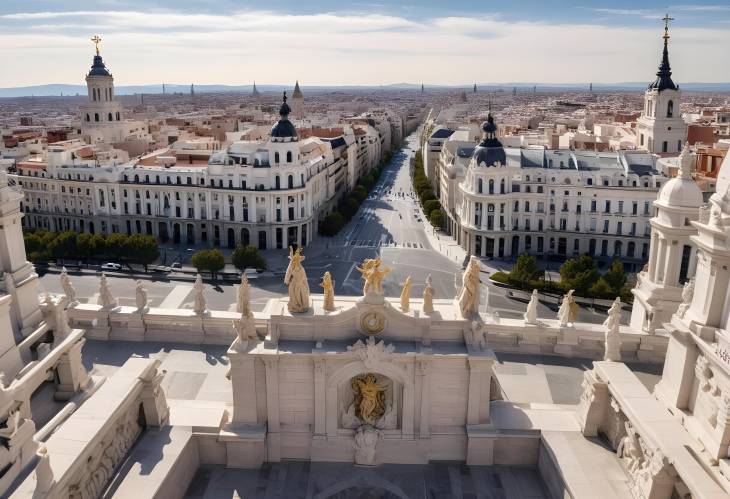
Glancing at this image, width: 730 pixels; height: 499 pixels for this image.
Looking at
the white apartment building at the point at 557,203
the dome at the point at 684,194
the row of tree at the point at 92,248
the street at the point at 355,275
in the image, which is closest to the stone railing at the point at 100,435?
the dome at the point at 684,194

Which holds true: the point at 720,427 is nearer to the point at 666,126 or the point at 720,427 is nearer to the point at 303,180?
the point at 303,180

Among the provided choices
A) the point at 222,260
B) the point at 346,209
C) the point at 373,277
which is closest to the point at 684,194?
the point at 373,277

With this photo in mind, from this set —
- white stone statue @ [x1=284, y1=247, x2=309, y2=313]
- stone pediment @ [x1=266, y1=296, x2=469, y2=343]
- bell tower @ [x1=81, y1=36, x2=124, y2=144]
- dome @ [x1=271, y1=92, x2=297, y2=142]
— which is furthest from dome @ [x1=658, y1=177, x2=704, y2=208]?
bell tower @ [x1=81, y1=36, x2=124, y2=144]

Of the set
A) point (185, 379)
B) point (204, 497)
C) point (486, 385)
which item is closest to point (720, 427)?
point (486, 385)

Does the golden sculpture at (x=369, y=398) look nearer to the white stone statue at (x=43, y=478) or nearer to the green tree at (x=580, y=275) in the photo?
the white stone statue at (x=43, y=478)

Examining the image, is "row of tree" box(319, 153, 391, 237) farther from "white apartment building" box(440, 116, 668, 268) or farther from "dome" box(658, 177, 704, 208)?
A: "dome" box(658, 177, 704, 208)

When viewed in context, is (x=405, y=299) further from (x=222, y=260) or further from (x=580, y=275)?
(x=222, y=260)
